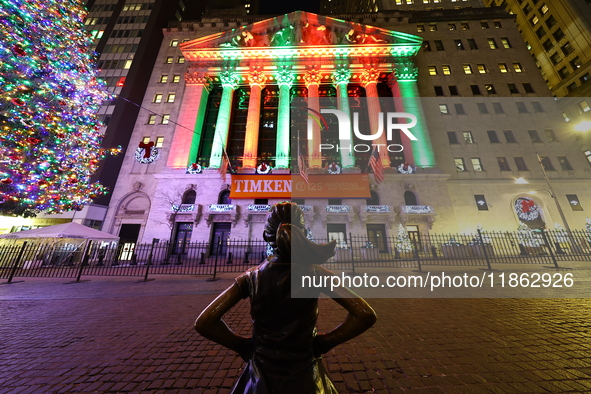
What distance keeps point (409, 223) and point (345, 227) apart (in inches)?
240

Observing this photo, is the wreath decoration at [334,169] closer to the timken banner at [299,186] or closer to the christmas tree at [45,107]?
the timken banner at [299,186]

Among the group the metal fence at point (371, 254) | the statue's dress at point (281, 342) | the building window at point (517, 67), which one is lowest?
the statue's dress at point (281, 342)

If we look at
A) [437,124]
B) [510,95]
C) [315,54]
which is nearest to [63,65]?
[315,54]

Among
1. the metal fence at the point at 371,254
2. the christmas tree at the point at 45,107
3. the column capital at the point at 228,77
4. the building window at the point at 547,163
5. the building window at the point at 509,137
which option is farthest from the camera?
the column capital at the point at 228,77

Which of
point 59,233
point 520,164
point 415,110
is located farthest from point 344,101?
point 59,233

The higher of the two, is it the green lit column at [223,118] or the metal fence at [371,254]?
the green lit column at [223,118]

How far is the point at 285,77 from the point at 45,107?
21.0 m

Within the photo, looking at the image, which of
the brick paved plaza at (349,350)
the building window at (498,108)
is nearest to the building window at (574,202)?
the building window at (498,108)

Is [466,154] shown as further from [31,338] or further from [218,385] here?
[31,338]

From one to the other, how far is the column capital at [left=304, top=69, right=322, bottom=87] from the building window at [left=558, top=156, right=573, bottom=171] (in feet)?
94.1

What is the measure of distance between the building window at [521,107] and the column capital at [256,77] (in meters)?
31.1

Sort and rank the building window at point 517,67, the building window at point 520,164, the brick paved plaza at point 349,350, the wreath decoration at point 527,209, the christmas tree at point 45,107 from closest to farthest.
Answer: the brick paved plaza at point 349,350, the christmas tree at point 45,107, the wreath decoration at point 527,209, the building window at point 520,164, the building window at point 517,67

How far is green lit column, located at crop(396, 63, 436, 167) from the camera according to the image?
22078 mm

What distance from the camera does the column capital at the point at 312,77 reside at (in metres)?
25.3
